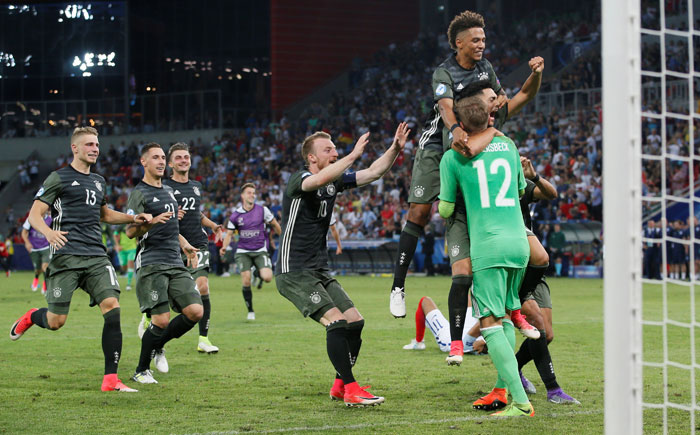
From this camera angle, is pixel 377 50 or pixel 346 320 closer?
pixel 346 320

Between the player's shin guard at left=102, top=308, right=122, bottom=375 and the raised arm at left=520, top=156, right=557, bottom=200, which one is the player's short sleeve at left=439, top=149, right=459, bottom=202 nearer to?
the raised arm at left=520, top=156, right=557, bottom=200

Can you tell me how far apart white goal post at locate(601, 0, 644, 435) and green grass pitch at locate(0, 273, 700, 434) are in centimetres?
206

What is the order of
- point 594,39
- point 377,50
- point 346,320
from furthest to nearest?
1. point 377,50
2. point 594,39
3. point 346,320

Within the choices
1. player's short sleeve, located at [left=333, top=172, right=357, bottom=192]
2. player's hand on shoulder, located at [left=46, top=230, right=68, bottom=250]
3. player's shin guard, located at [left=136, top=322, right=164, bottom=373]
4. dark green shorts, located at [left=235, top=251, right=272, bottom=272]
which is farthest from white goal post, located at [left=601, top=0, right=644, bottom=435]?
dark green shorts, located at [left=235, top=251, right=272, bottom=272]

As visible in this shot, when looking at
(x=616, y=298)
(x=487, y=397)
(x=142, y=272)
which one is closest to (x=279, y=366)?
(x=142, y=272)

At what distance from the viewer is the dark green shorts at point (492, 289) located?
6500 mm

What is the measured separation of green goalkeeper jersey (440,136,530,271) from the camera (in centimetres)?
646

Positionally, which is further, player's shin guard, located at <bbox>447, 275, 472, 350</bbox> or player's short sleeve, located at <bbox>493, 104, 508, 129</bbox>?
player's short sleeve, located at <bbox>493, 104, 508, 129</bbox>

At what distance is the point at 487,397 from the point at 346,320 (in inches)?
55.4

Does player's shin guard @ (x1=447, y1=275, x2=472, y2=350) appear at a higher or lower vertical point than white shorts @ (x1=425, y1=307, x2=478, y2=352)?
higher

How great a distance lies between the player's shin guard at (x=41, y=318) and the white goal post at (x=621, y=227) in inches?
243

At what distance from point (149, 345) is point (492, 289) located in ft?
13.5

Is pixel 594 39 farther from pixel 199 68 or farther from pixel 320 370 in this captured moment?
pixel 320 370

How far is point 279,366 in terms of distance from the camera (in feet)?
32.7
